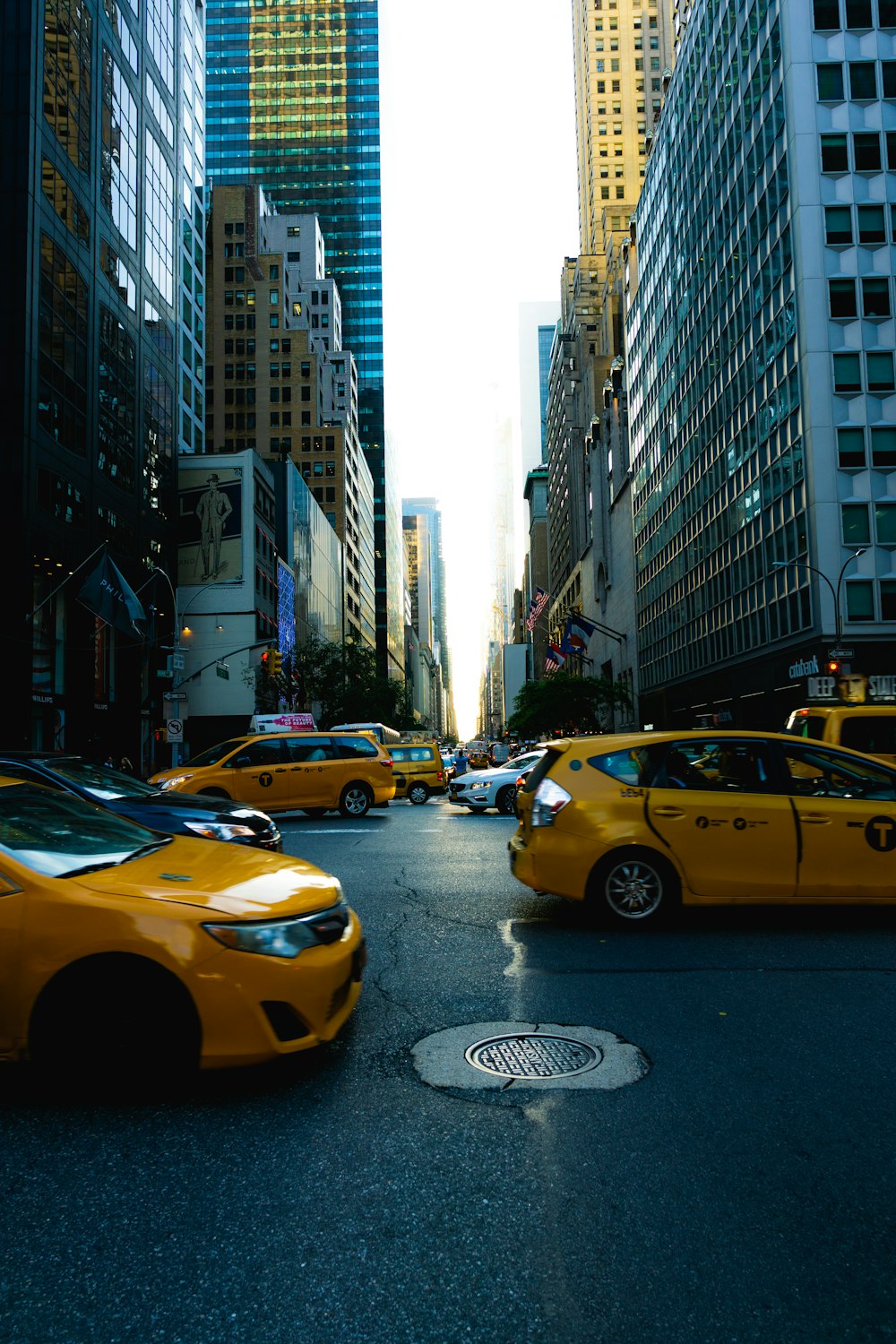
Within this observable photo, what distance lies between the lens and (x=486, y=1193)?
3367mm

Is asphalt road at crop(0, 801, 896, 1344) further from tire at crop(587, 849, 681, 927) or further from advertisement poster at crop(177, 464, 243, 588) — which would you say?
advertisement poster at crop(177, 464, 243, 588)

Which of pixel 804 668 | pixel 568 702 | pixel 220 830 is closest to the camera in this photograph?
pixel 220 830

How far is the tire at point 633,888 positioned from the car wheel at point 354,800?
44.0ft

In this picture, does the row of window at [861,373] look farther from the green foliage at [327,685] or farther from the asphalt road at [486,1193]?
the asphalt road at [486,1193]

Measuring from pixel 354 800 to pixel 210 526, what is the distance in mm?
48767

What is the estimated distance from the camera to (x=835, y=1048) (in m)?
4.79

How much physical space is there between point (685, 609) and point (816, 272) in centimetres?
2554

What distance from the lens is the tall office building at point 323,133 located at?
162 m

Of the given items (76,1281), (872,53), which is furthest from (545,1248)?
(872,53)

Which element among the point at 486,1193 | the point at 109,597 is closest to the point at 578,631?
the point at 109,597

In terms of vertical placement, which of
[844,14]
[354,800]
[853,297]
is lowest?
[354,800]

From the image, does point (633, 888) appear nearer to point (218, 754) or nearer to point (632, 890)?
point (632, 890)

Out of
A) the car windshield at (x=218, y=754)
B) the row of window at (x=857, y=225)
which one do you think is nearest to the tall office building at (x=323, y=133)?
the row of window at (x=857, y=225)

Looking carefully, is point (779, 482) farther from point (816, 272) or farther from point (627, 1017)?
point (627, 1017)
